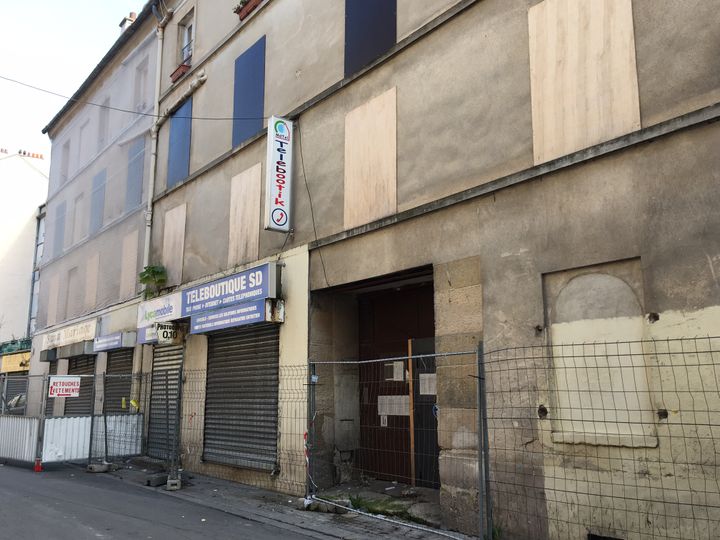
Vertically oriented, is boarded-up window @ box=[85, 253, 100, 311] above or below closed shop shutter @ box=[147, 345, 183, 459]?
above

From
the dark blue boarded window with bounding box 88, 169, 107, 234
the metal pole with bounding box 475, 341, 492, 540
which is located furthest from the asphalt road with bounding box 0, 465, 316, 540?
the dark blue boarded window with bounding box 88, 169, 107, 234

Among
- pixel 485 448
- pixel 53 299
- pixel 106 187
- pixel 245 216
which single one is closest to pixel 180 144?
pixel 245 216

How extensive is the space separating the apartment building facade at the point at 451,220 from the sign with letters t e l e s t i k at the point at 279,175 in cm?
16

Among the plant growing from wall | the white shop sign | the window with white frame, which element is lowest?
the white shop sign

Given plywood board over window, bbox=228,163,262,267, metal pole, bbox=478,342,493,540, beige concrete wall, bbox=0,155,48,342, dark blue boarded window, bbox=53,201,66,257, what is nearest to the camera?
metal pole, bbox=478,342,493,540

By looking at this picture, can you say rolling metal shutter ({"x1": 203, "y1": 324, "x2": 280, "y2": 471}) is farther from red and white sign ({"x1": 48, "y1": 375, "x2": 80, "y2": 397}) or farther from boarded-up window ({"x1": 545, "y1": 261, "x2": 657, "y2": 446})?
boarded-up window ({"x1": 545, "y1": 261, "x2": 657, "y2": 446})

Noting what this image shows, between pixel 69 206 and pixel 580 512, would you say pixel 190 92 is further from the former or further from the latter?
pixel 580 512

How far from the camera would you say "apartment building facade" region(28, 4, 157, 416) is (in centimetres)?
1731

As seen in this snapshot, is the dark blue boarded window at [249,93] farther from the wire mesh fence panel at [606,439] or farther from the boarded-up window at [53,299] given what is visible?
the boarded-up window at [53,299]

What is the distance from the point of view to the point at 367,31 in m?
10.0

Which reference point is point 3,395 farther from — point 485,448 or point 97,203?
point 485,448

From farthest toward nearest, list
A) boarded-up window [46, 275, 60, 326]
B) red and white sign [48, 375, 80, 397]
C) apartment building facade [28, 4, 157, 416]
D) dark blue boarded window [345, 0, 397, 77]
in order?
boarded-up window [46, 275, 60, 326], apartment building facade [28, 4, 157, 416], red and white sign [48, 375, 80, 397], dark blue boarded window [345, 0, 397, 77]

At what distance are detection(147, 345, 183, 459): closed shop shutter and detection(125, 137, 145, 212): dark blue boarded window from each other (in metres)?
4.74

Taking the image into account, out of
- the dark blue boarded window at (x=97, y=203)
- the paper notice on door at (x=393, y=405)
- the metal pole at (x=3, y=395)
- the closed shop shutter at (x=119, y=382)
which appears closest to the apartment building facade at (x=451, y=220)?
the paper notice on door at (x=393, y=405)
